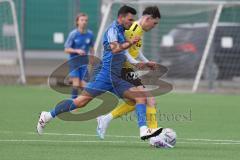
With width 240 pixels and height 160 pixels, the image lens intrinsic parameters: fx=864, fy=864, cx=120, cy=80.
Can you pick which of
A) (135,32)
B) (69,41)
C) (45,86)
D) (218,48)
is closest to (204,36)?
(218,48)

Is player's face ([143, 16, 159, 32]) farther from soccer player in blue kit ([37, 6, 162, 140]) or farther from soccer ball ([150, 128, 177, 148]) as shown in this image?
soccer ball ([150, 128, 177, 148])

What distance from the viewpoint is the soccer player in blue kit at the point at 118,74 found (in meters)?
11.3

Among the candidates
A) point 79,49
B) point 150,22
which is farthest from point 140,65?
point 79,49

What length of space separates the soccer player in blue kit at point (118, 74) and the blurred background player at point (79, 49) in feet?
20.7

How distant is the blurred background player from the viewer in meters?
18.3

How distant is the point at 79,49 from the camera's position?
60.3ft

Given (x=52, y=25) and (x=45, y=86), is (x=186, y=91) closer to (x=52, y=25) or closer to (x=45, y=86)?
(x=45, y=86)

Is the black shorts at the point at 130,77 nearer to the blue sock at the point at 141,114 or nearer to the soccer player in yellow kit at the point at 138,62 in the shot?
the soccer player in yellow kit at the point at 138,62

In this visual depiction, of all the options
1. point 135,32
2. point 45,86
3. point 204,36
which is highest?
point 135,32

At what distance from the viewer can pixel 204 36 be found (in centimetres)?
2497

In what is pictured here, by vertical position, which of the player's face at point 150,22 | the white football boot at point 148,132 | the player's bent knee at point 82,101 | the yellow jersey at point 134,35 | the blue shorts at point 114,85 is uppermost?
the player's face at point 150,22

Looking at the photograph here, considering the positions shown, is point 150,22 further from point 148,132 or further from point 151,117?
point 148,132

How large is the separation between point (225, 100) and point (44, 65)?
7.33 metres

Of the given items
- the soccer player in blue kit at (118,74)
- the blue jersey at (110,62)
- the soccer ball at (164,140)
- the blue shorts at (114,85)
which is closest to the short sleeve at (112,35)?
the soccer player in blue kit at (118,74)
